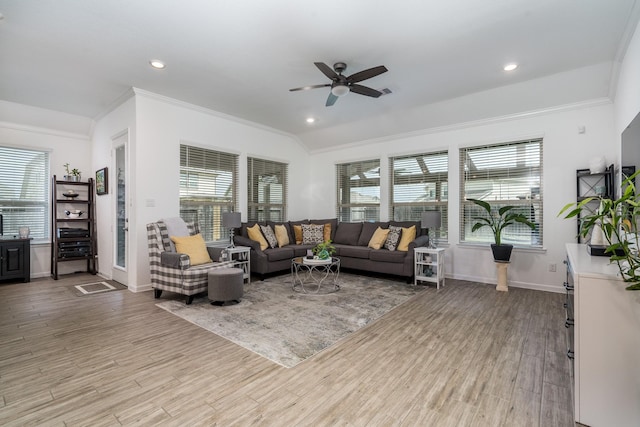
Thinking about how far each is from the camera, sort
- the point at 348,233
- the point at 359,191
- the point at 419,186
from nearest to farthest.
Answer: the point at 419,186 → the point at 348,233 → the point at 359,191

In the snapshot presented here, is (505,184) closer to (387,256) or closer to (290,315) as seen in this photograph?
(387,256)

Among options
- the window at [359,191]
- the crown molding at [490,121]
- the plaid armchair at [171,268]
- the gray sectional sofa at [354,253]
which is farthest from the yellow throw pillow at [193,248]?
the crown molding at [490,121]

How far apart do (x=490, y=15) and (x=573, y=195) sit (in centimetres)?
309

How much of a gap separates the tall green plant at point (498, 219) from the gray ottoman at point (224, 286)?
3.74 metres

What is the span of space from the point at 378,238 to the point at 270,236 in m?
2.04

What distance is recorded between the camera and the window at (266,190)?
6.28 metres

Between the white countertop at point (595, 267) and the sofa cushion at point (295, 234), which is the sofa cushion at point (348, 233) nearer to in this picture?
the sofa cushion at point (295, 234)

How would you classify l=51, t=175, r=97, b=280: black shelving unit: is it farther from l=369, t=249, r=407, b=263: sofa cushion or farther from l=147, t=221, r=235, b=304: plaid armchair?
l=369, t=249, r=407, b=263: sofa cushion

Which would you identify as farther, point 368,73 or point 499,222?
point 499,222

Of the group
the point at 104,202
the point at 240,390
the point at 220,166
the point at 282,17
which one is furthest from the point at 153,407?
the point at 104,202

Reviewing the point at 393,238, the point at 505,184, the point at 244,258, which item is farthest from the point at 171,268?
the point at 505,184

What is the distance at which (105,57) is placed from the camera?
3527mm

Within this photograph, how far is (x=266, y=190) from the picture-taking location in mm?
6621

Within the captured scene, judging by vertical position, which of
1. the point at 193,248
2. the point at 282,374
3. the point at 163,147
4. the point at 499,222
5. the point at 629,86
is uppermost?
the point at 629,86
